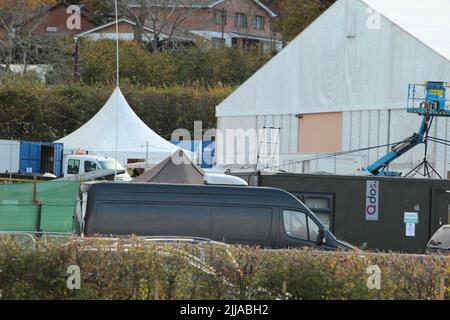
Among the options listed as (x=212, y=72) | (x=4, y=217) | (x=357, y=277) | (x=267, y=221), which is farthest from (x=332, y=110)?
(x=212, y=72)

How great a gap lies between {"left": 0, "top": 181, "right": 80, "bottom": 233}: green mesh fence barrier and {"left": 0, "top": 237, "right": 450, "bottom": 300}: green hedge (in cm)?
967

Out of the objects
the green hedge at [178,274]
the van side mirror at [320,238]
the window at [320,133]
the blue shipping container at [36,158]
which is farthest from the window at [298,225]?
the blue shipping container at [36,158]

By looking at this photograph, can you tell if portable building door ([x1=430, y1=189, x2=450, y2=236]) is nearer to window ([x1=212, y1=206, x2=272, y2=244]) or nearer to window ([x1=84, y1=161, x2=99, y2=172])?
window ([x1=212, y1=206, x2=272, y2=244])

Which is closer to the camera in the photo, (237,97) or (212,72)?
(237,97)

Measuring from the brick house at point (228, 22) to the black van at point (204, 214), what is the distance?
60275 mm

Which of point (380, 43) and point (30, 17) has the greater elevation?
point (30, 17)

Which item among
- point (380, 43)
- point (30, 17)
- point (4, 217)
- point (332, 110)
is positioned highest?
point (30, 17)

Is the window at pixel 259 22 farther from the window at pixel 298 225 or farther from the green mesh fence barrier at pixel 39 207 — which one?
the window at pixel 298 225

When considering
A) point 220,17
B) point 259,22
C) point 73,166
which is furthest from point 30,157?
point 259,22

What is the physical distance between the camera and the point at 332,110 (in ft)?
121

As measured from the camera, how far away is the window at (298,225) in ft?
53.9

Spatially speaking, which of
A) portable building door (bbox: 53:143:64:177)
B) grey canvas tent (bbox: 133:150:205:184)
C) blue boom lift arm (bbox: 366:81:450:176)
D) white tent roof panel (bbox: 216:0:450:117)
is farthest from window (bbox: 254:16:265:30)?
grey canvas tent (bbox: 133:150:205:184)

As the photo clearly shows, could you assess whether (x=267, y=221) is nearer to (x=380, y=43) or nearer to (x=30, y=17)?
(x=380, y=43)
